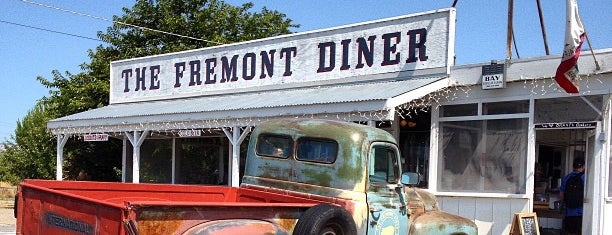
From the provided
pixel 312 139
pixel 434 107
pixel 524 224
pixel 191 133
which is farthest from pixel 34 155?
pixel 312 139

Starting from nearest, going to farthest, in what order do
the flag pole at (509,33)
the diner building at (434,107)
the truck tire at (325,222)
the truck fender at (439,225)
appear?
the truck tire at (325,222) → the truck fender at (439,225) → the diner building at (434,107) → the flag pole at (509,33)

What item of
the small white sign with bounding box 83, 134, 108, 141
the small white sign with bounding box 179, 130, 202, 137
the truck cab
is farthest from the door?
the small white sign with bounding box 83, 134, 108, 141

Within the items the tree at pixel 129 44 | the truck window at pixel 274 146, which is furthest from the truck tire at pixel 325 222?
the tree at pixel 129 44

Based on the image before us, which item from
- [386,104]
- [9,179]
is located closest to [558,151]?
[386,104]

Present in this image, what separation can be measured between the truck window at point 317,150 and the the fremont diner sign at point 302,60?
6223 mm

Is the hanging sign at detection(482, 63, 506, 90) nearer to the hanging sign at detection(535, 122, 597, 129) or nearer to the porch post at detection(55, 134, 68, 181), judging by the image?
the hanging sign at detection(535, 122, 597, 129)

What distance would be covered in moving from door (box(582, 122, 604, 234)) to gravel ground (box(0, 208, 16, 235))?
11129mm

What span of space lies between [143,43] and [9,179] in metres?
15.3

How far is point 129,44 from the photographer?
2697 centimetres

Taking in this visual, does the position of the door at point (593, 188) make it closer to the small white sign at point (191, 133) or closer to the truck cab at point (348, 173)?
the truck cab at point (348, 173)

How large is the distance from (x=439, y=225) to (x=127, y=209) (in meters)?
3.73

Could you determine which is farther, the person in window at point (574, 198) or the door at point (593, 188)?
the person in window at point (574, 198)

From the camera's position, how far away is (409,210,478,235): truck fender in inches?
280

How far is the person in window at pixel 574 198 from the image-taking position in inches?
425
